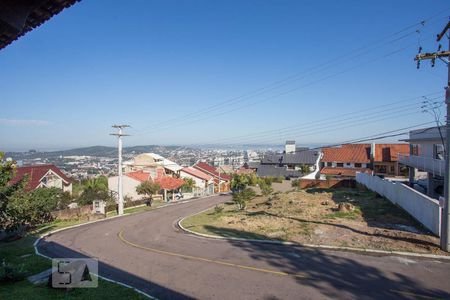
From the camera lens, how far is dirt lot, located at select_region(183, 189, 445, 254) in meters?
15.9

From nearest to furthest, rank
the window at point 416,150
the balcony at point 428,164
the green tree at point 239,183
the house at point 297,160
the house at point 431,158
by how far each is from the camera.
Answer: the balcony at point 428,164 < the house at point 431,158 < the window at point 416,150 < the green tree at point 239,183 < the house at point 297,160

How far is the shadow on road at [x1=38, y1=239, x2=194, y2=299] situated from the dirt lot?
7620 millimetres

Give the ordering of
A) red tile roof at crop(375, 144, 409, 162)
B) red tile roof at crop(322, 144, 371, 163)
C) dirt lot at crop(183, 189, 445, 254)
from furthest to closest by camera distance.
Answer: red tile roof at crop(322, 144, 371, 163) < red tile roof at crop(375, 144, 409, 162) < dirt lot at crop(183, 189, 445, 254)

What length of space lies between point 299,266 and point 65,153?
595 feet

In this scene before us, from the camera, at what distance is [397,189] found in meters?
24.2

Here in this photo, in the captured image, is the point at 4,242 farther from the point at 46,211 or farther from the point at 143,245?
the point at 143,245

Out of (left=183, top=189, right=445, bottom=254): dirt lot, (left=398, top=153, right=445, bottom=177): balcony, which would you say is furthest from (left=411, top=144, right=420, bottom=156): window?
(left=183, top=189, right=445, bottom=254): dirt lot

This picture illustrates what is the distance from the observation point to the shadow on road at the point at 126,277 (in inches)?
430

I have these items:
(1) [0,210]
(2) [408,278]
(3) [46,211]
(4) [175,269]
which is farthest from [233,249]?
(3) [46,211]

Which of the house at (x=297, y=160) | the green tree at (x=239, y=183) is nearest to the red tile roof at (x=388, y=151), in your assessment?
the house at (x=297, y=160)

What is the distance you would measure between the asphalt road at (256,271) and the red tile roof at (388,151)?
4969 centimetres

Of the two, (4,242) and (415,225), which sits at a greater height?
(415,225)

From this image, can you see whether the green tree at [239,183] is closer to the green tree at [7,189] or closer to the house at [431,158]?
the house at [431,158]

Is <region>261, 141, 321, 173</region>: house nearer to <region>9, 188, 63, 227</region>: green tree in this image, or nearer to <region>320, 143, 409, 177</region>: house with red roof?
<region>320, 143, 409, 177</region>: house with red roof
